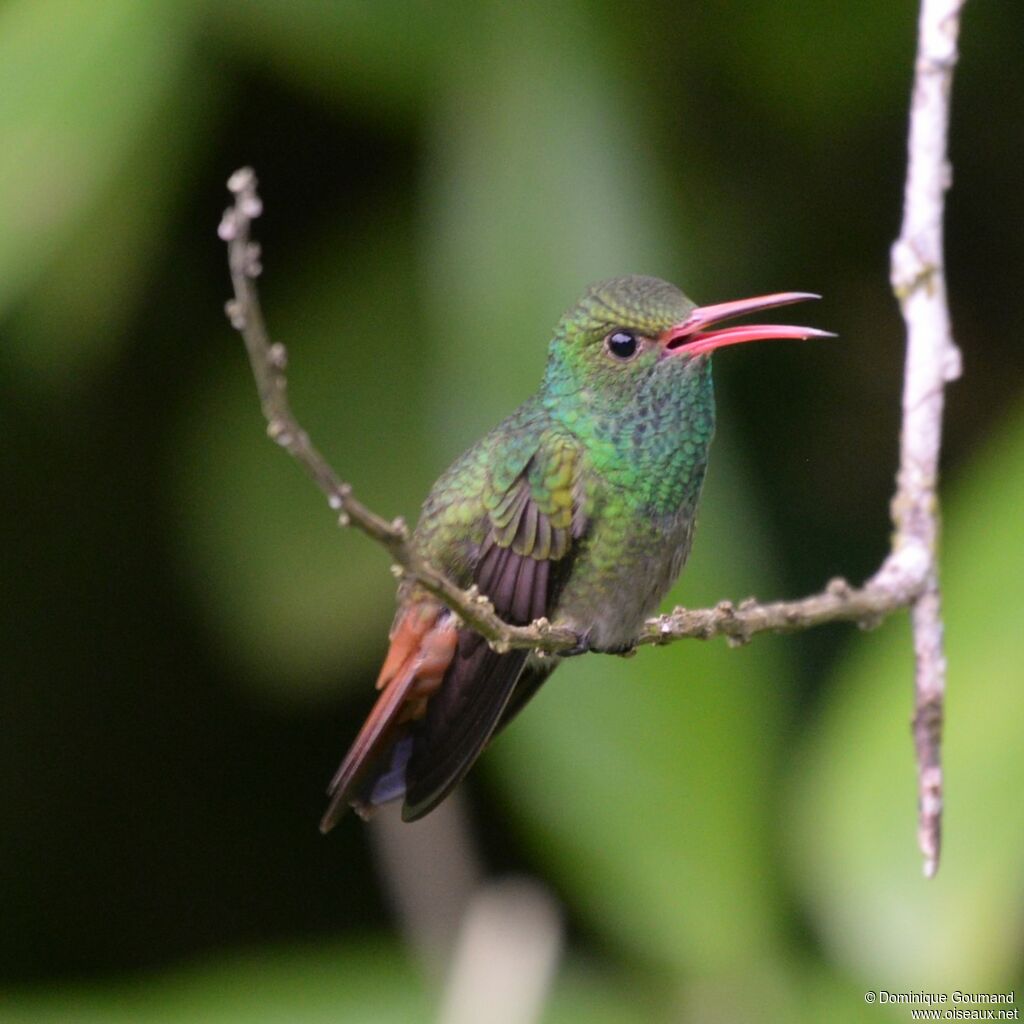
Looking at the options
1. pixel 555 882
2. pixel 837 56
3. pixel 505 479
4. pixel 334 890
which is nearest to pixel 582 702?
pixel 555 882

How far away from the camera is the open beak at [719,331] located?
1711mm

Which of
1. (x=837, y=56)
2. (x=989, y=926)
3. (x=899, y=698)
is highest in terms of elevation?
(x=837, y=56)

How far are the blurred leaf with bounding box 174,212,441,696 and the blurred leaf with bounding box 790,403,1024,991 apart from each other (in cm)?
96

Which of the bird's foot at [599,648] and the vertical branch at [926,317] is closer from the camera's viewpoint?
the vertical branch at [926,317]

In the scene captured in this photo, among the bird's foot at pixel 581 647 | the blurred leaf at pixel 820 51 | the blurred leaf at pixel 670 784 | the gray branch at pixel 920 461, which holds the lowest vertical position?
the blurred leaf at pixel 670 784

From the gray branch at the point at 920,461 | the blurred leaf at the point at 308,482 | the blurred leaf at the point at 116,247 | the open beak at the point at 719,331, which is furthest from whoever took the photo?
the blurred leaf at the point at 308,482

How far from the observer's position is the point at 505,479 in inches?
79.8

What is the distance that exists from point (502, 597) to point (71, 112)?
1423mm

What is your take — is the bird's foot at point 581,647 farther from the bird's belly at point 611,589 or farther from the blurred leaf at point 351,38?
the blurred leaf at point 351,38

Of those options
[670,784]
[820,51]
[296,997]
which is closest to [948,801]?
[670,784]

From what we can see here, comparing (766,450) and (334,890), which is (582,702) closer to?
(766,450)

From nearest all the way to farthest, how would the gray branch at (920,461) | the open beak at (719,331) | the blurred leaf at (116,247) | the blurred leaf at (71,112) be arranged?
the gray branch at (920,461) < the open beak at (719,331) < the blurred leaf at (71,112) < the blurred leaf at (116,247)

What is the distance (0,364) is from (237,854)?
124 cm

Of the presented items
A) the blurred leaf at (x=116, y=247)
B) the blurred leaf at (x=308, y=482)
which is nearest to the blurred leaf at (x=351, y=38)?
the blurred leaf at (x=116, y=247)
